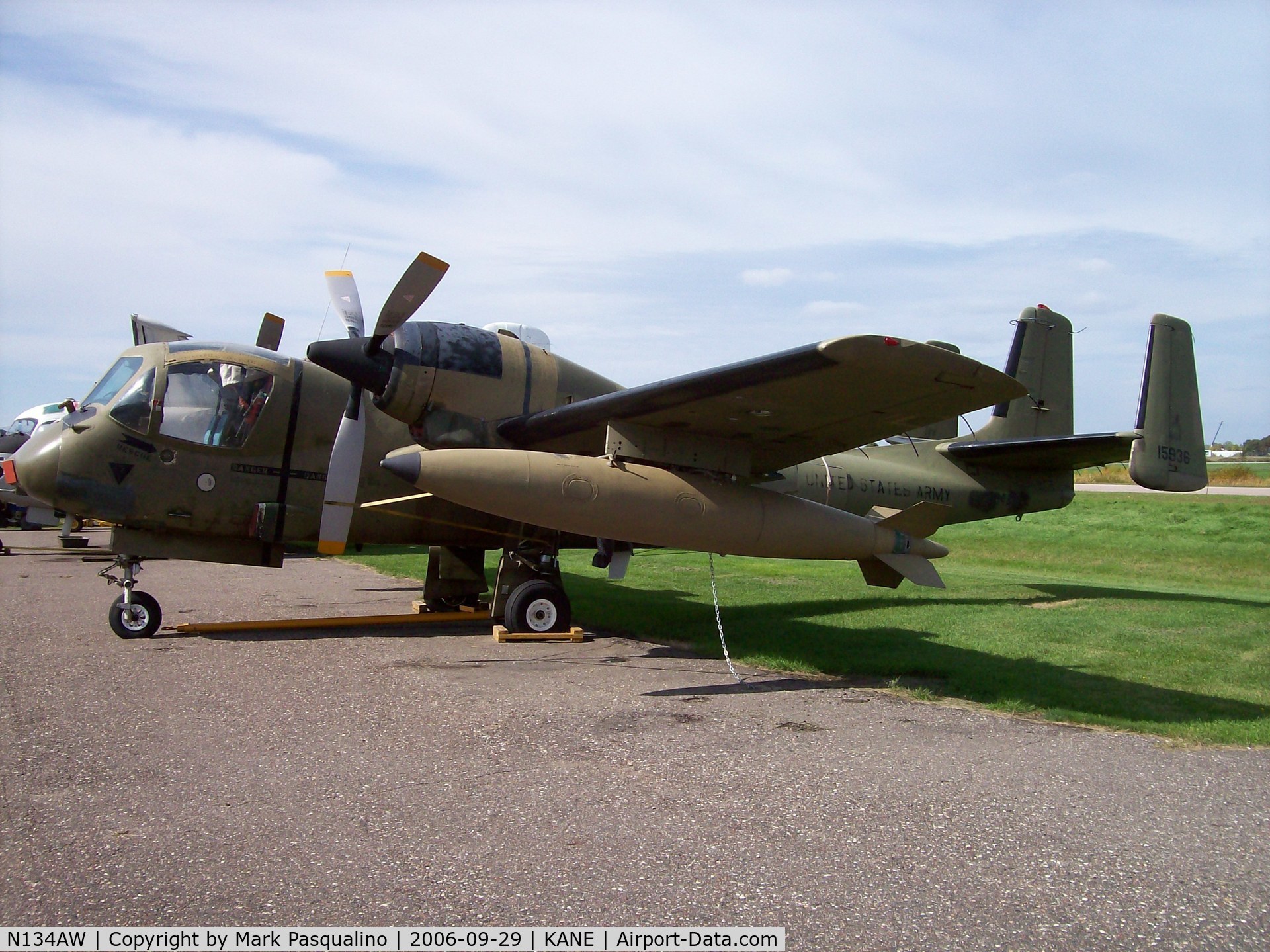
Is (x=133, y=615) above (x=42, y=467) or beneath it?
beneath

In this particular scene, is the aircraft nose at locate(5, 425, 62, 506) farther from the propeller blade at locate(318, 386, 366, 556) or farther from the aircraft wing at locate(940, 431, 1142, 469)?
the aircraft wing at locate(940, 431, 1142, 469)

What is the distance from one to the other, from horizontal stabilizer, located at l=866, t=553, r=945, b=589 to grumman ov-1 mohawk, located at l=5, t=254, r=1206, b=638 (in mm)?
29

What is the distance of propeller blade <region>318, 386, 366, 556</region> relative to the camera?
1016cm

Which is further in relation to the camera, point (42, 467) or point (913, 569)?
point (42, 467)

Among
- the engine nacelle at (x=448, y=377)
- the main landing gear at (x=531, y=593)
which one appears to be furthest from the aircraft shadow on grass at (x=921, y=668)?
the engine nacelle at (x=448, y=377)

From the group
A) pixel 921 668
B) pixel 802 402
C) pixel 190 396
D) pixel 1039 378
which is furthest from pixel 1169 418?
pixel 190 396

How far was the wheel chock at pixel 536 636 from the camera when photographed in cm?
1009

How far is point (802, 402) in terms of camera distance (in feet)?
26.7

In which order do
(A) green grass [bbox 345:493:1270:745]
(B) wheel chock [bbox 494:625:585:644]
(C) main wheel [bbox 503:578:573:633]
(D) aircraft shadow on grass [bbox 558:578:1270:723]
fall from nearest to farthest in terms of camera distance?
1. (D) aircraft shadow on grass [bbox 558:578:1270:723]
2. (A) green grass [bbox 345:493:1270:745]
3. (B) wheel chock [bbox 494:625:585:644]
4. (C) main wheel [bbox 503:578:573:633]

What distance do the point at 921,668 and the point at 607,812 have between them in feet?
15.9

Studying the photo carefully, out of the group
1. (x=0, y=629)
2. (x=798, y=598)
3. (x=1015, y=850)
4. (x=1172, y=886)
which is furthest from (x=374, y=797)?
(x=798, y=598)

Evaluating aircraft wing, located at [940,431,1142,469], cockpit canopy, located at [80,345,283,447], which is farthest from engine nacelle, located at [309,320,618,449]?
aircraft wing, located at [940,431,1142,469]

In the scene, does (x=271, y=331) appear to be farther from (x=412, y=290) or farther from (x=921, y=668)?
(x=921, y=668)

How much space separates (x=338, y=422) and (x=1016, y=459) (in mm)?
9825
